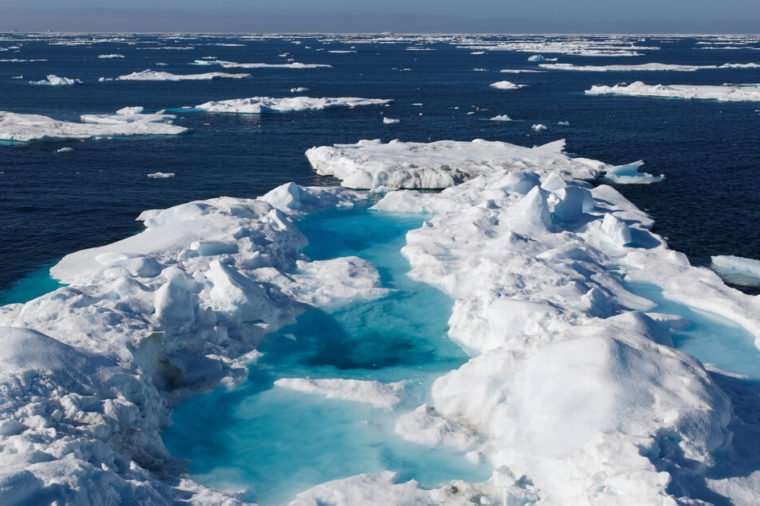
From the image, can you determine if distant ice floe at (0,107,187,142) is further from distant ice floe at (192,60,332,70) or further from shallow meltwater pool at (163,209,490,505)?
distant ice floe at (192,60,332,70)

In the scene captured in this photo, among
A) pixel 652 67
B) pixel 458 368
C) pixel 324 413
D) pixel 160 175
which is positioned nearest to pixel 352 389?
pixel 324 413

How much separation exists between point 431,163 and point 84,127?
92.5 feet

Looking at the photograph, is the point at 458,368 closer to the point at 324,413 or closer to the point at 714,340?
the point at 324,413

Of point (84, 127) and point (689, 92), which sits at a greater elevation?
point (689, 92)

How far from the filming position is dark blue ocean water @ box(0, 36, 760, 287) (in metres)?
A: 30.5

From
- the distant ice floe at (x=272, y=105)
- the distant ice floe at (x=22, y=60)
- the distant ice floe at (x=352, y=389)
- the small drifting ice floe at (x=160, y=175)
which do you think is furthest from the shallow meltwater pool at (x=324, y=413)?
the distant ice floe at (x=22, y=60)

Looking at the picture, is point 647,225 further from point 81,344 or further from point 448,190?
point 81,344

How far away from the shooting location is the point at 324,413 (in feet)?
50.3

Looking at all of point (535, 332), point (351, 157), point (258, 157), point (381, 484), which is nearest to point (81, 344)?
point (381, 484)

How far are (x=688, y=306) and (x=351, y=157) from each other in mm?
22537

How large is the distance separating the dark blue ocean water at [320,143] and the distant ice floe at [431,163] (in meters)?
2.43

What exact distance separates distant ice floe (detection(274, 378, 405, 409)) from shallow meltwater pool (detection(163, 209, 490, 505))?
188 millimetres

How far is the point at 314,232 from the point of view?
93.1ft

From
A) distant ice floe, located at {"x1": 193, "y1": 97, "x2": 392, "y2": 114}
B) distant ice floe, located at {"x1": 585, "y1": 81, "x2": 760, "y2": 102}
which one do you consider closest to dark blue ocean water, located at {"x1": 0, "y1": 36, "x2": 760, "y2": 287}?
distant ice floe, located at {"x1": 193, "y1": 97, "x2": 392, "y2": 114}
